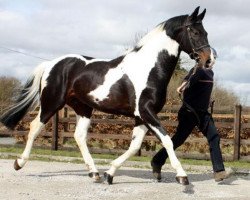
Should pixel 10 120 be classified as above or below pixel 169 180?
above

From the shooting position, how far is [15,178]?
25.9ft

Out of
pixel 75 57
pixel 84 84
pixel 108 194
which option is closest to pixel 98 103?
pixel 84 84

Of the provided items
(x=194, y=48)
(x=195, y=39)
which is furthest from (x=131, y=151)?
(x=195, y=39)

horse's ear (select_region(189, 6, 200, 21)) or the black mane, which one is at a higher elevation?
→ horse's ear (select_region(189, 6, 200, 21))

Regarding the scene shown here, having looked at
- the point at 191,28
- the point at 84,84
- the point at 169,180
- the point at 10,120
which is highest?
the point at 191,28

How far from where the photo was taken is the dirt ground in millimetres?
6605

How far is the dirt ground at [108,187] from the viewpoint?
6.61m

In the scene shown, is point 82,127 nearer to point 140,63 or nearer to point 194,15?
point 140,63

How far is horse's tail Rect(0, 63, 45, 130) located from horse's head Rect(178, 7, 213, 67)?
269 cm

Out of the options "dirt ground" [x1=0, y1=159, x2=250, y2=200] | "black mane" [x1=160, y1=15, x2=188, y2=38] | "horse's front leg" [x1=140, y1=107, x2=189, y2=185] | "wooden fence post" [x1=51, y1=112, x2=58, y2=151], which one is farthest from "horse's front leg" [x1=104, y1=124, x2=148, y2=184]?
"wooden fence post" [x1=51, y1=112, x2=58, y2=151]

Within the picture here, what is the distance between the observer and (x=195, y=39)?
730 cm

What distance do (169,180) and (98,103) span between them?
5.85 feet

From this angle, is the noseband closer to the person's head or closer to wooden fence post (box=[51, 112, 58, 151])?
the person's head

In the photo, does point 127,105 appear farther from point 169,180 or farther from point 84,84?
point 169,180
